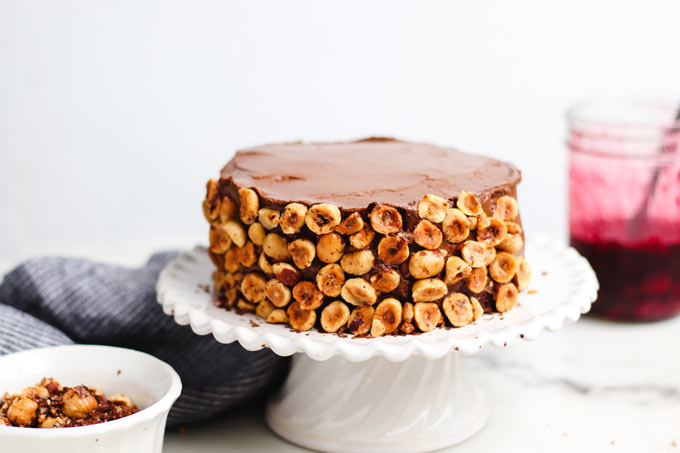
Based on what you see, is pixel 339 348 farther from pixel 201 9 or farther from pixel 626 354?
pixel 201 9

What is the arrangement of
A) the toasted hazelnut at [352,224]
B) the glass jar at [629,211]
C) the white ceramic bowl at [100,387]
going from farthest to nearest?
the glass jar at [629,211], the toasted hazelnut at [352,224], the white ceramic bowl at [100,387]

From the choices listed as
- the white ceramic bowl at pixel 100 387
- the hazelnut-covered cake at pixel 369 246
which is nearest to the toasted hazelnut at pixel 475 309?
the hazelnut-covered cake at pixel 369 246

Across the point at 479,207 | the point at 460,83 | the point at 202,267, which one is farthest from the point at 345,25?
the point at 479,207

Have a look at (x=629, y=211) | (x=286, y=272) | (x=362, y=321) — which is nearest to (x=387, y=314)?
(x=362, y=321)

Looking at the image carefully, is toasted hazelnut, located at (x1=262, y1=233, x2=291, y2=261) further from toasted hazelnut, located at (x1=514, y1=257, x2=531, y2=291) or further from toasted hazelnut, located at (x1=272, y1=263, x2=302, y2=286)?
toasted hazelnut, located at (x1=514, y1=257, x2=531, y2=291)

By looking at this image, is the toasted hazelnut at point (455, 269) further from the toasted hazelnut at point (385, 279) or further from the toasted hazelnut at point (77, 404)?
the toasted hazelnut at point (77, 404)

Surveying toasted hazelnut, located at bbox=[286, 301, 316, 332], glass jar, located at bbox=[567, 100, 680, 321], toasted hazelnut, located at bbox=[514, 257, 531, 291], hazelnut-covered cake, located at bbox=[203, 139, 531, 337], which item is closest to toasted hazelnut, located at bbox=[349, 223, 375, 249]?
hazelnut-covered cake, located at bbox=[203, 139, 531, 337]
